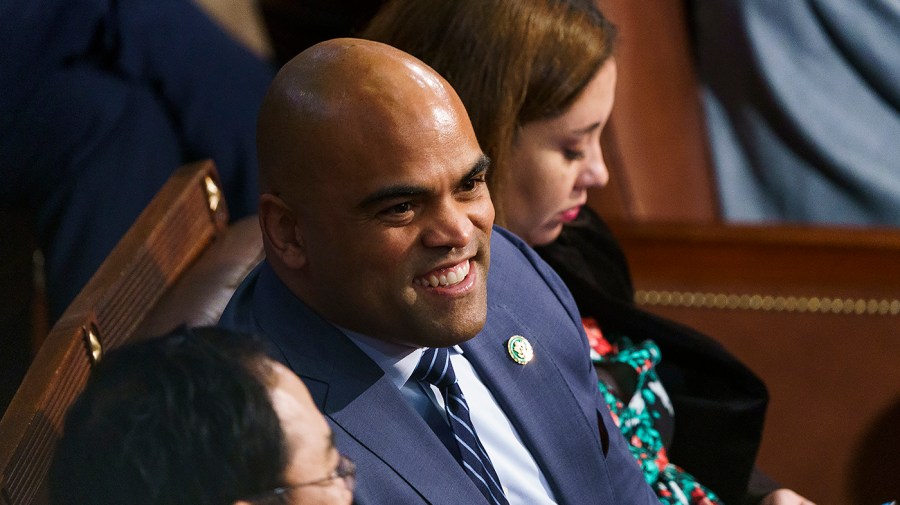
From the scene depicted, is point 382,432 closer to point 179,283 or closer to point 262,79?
point 179,283

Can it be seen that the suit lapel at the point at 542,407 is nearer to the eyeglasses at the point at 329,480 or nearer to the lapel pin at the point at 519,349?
the lapel pin at the point at 519,349

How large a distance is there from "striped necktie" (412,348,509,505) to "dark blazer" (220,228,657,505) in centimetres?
2

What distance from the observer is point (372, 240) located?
791mm

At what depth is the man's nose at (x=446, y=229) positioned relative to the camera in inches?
31.5

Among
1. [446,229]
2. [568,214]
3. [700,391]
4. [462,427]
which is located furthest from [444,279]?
[700,391]

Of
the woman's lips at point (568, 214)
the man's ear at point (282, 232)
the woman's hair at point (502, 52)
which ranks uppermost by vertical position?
the man's ear at point (282, 232)

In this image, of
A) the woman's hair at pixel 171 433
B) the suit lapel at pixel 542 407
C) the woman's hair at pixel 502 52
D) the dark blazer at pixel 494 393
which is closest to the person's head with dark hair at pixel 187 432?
the woman's hair at pixel 171 433

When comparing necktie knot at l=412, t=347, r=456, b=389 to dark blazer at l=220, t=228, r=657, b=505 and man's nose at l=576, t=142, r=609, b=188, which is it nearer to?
dark blazer at l=220, t=228, r=657, b=505

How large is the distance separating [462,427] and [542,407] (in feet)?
0.42

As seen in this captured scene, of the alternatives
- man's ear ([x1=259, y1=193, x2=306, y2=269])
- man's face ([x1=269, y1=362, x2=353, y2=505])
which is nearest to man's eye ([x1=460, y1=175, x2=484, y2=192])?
man's ear ([x1=259, y1=193, x2=306, y2=269])

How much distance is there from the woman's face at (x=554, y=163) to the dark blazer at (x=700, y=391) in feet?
0.33

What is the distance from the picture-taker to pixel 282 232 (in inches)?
32.1

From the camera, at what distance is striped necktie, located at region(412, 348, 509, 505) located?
0.88 m

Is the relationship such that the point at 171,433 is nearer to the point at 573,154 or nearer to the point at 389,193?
the point at 389,193
